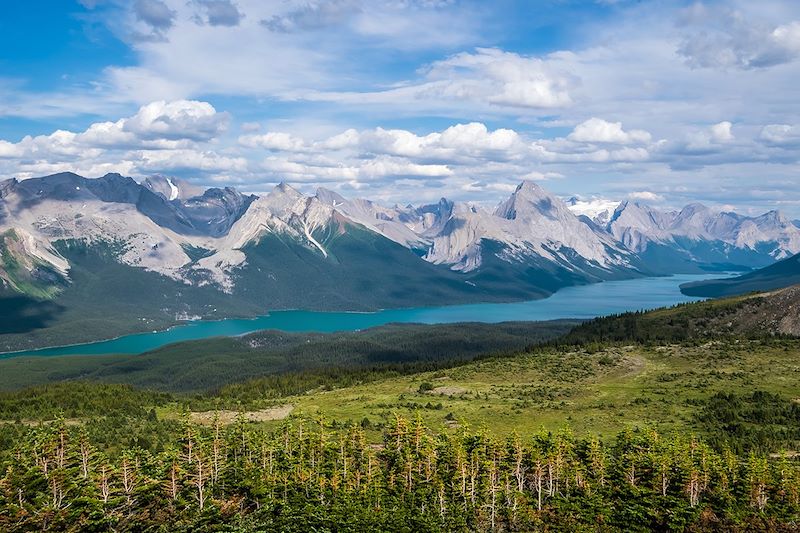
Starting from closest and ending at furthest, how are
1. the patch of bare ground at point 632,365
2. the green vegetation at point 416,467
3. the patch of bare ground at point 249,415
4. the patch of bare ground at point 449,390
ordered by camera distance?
the green vegetation at point 416,467
the patch of bare ground at point 249,415
the patch of bare ground at point 449,390
the patch of bare ground at point 632,365

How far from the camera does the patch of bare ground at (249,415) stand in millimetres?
113750

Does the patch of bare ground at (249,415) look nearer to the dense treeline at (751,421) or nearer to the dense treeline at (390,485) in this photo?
the dense treeline at (390,485)

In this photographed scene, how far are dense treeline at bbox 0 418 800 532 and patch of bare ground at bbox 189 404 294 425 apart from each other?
28130 millimetres

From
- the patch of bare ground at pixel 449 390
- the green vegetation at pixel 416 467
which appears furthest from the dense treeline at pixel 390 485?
the patch of bare ground at pixel 449 390

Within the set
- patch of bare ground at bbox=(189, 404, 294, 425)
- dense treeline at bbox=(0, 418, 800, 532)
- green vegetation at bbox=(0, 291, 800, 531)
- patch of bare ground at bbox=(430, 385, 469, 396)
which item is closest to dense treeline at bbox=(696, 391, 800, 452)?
green vegetation at bbox=(0, 291, 800, 531)

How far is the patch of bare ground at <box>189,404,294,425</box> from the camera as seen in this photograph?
11375 centimetres

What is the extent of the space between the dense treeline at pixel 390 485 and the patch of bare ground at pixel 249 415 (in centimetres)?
2813

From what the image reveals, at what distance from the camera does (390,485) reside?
78.2 m

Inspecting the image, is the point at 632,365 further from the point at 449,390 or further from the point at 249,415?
the point at 249,415

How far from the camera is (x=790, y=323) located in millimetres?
179500

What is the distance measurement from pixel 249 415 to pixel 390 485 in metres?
50.3

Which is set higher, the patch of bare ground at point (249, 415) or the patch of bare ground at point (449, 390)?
the patch of bare ground at point (249, 415)

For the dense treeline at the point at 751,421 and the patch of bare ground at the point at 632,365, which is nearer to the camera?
the dense treeline at the point at 751,421

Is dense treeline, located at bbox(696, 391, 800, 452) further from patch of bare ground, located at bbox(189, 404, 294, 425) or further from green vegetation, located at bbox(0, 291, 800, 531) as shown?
patch of bare ground, located at bbox(189, 404, 294, 425)
